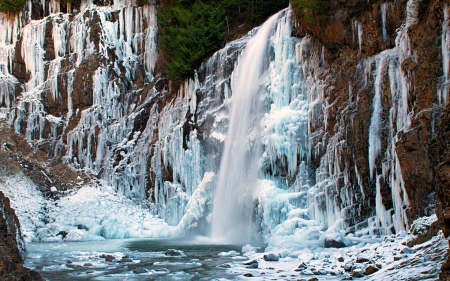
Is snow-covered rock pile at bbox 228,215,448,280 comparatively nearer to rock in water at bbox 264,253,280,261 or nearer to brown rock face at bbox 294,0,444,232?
rock in water at bbox 264,253,280,261

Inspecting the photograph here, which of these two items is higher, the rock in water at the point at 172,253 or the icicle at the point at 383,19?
the icicle at the point at 383,19

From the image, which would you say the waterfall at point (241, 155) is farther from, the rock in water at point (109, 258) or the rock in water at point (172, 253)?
the rock in water at point (109, 258)

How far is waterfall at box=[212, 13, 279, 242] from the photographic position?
18.2m

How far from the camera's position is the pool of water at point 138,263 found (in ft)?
34.6

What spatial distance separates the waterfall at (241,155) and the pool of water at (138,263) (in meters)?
1.99

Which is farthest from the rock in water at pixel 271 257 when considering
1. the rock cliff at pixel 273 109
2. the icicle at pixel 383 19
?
the icicle at pixel 383 19

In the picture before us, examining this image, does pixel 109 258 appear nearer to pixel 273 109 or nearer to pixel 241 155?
pixel 241 155

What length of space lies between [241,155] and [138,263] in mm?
7539

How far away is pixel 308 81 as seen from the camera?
57.8 ft

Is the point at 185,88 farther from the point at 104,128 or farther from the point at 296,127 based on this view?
the point at 296,127

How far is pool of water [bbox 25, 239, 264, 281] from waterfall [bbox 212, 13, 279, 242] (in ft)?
6.54

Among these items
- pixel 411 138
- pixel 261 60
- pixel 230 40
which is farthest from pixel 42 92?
pixel 411 138

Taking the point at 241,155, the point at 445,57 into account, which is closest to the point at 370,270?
the point at 445,57

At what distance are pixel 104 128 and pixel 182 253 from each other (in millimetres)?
14082
